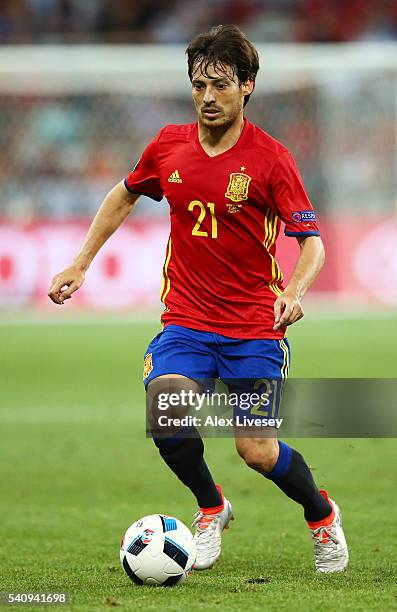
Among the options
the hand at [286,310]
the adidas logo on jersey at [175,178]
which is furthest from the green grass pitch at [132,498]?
the adidas logo on jersey at [175,178]

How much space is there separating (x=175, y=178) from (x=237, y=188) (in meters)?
0.31

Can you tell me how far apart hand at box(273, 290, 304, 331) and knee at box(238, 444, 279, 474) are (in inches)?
24.7

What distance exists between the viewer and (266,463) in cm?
Answer: 539

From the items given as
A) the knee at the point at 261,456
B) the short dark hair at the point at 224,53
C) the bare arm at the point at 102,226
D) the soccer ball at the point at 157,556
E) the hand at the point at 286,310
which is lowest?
the soccer ball at the point at 157,556

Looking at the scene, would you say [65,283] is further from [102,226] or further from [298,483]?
[298,483]

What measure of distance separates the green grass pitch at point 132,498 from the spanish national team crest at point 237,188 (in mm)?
1650

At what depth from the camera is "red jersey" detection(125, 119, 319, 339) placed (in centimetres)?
545

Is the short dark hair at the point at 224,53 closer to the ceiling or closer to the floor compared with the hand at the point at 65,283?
closer to the ceiling

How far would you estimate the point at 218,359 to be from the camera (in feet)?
18.2

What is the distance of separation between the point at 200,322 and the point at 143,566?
113 cm

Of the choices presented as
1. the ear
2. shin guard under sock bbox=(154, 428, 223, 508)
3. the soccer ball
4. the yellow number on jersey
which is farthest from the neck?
the soccer ball

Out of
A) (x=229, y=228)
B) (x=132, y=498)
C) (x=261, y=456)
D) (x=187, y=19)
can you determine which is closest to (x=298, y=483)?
(x=261, y=456)

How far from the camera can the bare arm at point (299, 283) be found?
505 centimetres

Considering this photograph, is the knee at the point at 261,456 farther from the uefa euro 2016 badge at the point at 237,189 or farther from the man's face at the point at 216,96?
the man's face at the point at 216,96
